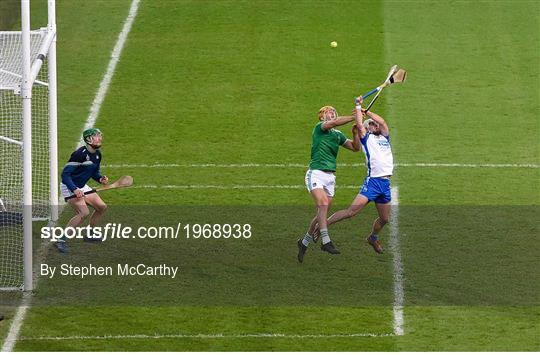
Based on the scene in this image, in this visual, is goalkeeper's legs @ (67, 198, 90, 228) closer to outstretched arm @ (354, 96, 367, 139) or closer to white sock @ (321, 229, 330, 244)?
white sock @ (321, 229, 330, 244)

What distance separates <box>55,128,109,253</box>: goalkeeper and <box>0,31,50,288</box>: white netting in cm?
82

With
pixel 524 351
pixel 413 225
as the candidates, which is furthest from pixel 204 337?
pixel 413 225

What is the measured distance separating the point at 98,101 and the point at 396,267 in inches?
371

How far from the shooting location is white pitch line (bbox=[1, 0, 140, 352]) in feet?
55.4

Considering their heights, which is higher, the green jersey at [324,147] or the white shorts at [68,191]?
the green jersey at [324,147]

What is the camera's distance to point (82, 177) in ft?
65.8

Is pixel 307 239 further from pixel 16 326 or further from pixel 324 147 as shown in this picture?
pixel 16 326

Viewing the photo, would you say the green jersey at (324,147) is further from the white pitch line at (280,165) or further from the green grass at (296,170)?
the white pitch line at (280,165)

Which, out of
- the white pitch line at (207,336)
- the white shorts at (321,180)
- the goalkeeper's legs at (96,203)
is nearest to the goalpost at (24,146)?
the goalkeeper's legs at (96,203)

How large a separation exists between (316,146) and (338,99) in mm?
7245

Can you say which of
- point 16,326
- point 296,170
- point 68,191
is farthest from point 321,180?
point 16,326

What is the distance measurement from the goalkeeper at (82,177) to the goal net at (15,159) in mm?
863

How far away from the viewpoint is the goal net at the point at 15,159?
1955 cm

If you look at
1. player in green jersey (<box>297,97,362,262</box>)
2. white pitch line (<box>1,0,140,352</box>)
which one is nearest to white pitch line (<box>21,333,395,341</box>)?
white pitch line (<box>1,0,140,352</box>)
